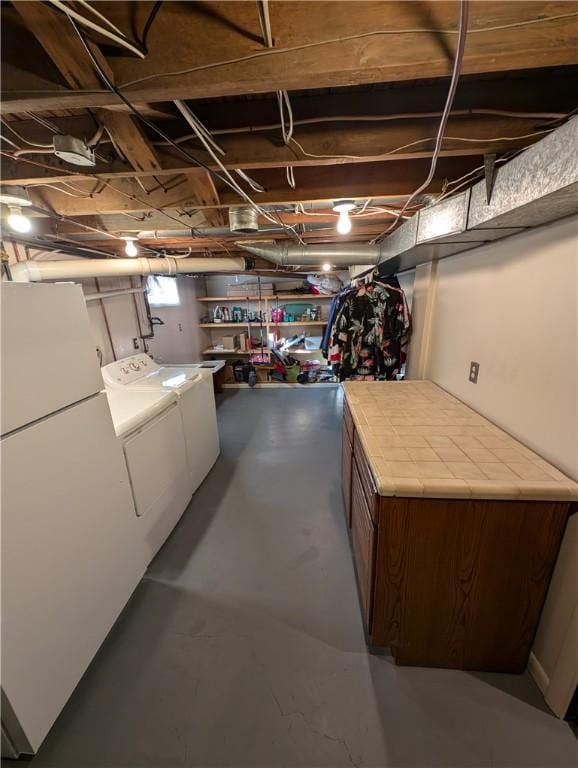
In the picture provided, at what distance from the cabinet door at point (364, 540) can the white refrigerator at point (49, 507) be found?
1256 mm

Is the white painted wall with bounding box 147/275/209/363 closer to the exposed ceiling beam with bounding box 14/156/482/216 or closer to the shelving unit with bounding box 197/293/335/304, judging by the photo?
the shelving unit with bounding box 197/293/335/304

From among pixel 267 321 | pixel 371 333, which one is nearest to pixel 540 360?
pixel 371 333

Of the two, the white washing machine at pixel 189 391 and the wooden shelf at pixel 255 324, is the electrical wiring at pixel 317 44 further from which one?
the wooden shelf at pixel 255 324

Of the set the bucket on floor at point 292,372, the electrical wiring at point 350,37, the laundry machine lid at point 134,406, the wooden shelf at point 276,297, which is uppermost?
the electrical wiring at point 350,37

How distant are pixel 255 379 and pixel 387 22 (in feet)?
15.5

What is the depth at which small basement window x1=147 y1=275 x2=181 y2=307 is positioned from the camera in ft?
13.0

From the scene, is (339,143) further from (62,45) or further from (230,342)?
(230,342)

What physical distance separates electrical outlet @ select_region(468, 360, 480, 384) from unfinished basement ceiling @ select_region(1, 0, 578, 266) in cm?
101

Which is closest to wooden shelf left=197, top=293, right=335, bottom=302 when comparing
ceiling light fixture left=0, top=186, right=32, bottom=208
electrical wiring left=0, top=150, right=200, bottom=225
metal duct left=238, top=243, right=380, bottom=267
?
metal duct left=238, top=243, right=380, bottom=267

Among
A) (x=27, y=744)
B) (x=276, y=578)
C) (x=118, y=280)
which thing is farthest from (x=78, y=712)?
(x=118, y=280)

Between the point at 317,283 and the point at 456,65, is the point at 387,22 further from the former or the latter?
the point at 317,283

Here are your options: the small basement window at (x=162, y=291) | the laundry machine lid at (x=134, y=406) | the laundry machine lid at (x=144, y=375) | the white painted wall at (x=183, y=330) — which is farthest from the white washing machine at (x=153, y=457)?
the small basement window at (x=162, y=291)

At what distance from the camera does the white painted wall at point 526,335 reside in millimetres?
1090

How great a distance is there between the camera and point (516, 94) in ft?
3.56
